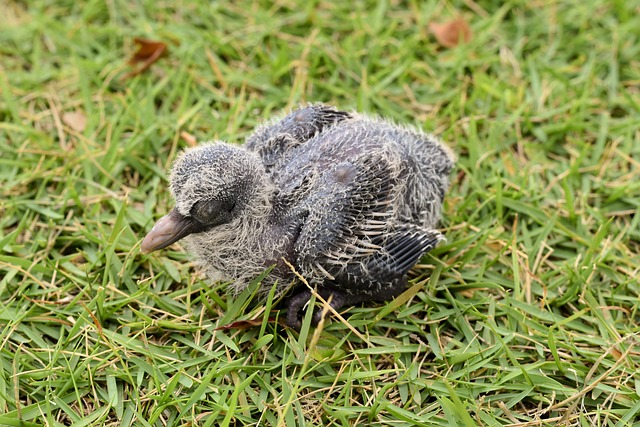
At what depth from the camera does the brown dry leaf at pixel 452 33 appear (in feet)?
15.1

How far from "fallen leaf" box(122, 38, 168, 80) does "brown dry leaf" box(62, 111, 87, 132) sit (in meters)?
0.45

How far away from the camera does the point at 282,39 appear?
4602mm

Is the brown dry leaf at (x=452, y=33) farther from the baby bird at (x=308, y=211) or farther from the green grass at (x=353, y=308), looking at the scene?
the baby bird at (x=308, y=211)

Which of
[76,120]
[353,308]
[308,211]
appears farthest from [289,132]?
[76,120]

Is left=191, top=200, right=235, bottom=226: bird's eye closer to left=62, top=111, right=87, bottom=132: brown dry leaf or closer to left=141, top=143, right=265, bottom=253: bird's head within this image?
left=141, top=143, right=265, bottom=253: bird's head

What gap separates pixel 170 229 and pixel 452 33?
258 centimetres

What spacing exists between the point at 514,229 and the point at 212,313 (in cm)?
147

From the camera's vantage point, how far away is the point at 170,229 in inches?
113

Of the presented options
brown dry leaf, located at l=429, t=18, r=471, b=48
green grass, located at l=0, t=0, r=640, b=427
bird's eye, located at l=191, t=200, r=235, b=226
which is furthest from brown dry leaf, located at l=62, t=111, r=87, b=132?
brown dry leaf, located at l=429, t=18, r=471, b=48

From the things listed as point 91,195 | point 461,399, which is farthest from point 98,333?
point 461,399

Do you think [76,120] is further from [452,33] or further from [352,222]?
[452,33]

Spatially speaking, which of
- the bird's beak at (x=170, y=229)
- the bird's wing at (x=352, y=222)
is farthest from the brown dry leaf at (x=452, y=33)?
the bird's beak at (x=170, y=229)

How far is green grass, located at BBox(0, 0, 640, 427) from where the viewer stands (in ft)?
9.62

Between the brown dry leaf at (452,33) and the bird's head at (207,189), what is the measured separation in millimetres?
2151
